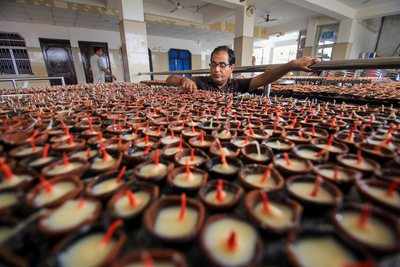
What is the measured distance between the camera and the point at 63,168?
0.77 meters

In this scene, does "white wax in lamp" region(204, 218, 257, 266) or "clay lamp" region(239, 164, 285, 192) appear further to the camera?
"clay lamp" region(239, 164, 285, 192)

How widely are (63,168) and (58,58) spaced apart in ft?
41.6

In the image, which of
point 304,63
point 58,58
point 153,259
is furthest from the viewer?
point 58,58

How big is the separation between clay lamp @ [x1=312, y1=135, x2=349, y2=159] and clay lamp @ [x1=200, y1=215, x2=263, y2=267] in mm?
578

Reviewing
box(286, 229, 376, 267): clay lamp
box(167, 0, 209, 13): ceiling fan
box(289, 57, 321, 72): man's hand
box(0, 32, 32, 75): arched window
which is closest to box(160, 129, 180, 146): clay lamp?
box(286, 229, 376, 267): clay lamp

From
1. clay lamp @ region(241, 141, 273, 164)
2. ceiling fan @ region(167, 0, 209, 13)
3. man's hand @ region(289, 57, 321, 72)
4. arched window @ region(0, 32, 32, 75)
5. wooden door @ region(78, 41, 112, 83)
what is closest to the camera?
clay lamp @ region(241, 141, 273, 164)

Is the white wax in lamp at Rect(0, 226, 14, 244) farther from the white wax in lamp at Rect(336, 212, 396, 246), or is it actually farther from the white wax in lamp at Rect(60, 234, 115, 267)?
the white wax in lamp at Rect(336, 212, 396, 246)

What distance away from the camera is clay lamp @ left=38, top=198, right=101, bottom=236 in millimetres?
480

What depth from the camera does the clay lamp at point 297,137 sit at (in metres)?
1.01

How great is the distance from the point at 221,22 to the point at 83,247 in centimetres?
1197

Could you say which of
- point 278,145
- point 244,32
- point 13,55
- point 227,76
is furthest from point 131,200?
point 13,55

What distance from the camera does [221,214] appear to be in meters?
0.55

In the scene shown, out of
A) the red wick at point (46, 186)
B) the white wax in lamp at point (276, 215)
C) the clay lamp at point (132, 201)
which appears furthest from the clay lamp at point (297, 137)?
the red wick at point (46, 186)

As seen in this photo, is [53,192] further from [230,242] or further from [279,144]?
[279,144]
